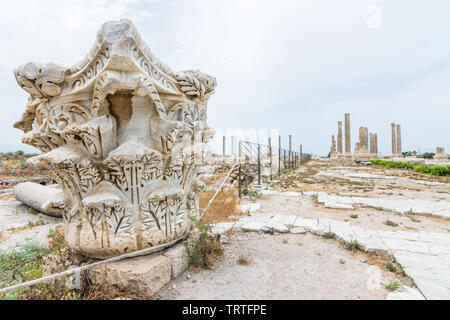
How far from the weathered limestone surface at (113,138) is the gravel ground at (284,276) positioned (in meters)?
0.58

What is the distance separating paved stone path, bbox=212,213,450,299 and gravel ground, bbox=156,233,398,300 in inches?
11.2

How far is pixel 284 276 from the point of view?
2189 mm

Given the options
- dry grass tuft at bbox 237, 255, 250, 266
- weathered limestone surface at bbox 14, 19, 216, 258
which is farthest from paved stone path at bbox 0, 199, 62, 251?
dry grass tuft at bbox 237, 255, 250, 266

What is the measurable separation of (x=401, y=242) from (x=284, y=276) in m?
1.97

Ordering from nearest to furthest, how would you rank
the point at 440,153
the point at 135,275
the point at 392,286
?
the point at 135,275
the point at 392,286
the point at 440,153

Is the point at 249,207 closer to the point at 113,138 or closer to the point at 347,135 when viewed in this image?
the point at 113,138

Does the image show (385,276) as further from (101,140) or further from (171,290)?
(101,140)

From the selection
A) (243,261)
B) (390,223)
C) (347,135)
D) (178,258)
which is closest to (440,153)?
(347,135)

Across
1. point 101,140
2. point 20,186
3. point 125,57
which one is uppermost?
point 125,57

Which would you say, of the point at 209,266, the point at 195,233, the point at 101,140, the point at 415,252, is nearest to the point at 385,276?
the point at 415,252

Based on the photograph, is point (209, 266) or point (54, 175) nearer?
point (54, 175)

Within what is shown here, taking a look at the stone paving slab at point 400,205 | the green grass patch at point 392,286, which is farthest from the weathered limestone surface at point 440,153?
the green grass patch at point 392,286
